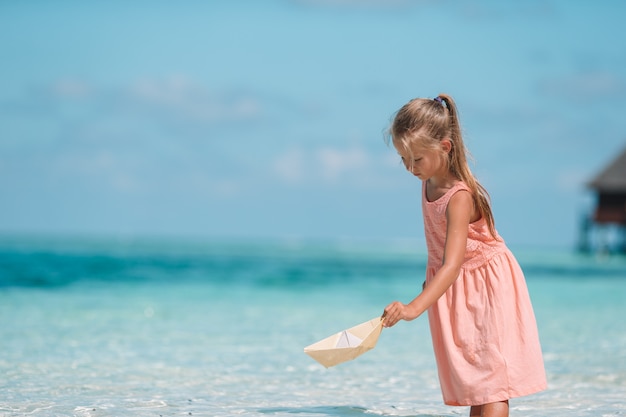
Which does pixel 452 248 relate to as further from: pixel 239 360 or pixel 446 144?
pixel 239 360

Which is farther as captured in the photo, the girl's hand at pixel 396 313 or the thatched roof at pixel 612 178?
the thatched roof at pixel 612 178

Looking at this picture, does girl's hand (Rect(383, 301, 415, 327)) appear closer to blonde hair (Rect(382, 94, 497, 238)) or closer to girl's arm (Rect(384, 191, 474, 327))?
girl's arm (Rect(384, 191, 474, 327))

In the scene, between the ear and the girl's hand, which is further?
the ear

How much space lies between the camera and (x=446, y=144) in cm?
318

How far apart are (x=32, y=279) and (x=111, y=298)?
497cm

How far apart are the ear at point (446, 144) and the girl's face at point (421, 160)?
0.02 meters

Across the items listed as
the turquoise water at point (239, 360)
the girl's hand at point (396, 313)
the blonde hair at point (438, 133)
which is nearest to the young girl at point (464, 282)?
the blonde hair at point (438, 133)

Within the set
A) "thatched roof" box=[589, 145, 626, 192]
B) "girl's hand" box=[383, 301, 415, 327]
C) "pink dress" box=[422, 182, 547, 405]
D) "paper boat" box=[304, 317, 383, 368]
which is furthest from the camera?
"thatched roof" box=[589, 145, 626, 192]

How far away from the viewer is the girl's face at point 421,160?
10.4ft

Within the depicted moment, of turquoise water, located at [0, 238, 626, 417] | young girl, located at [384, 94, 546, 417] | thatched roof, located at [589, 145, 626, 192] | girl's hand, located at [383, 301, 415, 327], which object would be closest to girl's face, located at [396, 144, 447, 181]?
young girl, located at [384, 94, 546, 417]

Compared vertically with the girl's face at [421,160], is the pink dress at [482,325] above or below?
below

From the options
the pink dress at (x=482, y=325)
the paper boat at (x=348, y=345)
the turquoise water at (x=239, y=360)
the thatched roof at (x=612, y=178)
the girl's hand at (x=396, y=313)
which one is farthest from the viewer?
the thatched roof at (x=612, y=178)

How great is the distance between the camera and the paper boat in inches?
121

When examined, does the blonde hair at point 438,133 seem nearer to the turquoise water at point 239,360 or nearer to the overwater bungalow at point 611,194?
the turquoise water at point 239,360
